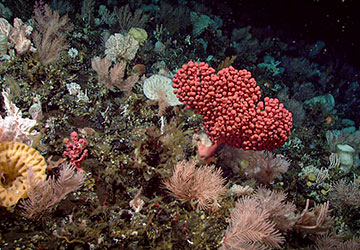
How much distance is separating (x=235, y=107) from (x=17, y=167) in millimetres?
2435

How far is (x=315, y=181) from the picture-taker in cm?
445

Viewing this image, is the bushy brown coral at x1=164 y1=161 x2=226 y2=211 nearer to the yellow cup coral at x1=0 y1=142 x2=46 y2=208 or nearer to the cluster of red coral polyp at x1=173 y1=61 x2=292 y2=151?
the cluster of red coral polyp at x1=173 y1=61 x2=292 y2=151

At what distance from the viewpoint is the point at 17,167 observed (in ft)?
8.93

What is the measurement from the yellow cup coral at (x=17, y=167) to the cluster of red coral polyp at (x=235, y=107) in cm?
179

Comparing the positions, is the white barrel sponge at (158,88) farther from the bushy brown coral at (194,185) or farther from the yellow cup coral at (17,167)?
the yellow cup coral at (17,167)

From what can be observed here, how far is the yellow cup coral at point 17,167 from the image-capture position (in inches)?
103

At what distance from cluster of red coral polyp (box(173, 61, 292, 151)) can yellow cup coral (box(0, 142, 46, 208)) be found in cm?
179

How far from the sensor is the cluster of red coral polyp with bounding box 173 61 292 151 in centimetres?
300

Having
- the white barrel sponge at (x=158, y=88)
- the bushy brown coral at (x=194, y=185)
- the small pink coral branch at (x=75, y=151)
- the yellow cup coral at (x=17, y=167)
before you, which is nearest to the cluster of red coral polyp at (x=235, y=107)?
the bushy brown coral at (x=194, y=185)

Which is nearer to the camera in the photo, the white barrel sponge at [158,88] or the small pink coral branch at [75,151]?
the small pink coral branch at [75,151]

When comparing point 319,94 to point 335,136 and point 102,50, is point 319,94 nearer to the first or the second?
point 335,136

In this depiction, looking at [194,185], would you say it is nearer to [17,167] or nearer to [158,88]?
[158,88]

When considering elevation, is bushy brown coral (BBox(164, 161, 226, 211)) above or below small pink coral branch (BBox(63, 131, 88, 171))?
below

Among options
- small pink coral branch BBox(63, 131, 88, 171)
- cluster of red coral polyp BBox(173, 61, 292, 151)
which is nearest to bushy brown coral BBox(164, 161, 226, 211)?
cluster of red coral polyp BBox(173, 61, 292, 151)
